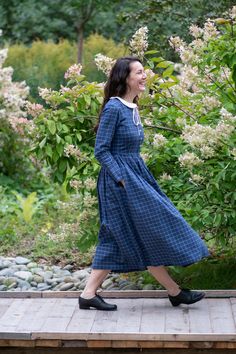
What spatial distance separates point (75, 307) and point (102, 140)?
3.47 ft

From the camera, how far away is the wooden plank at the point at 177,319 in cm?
490

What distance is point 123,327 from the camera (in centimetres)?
497

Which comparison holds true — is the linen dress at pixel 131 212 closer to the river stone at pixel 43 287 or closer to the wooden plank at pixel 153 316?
the wooden plank at pixel 153 316

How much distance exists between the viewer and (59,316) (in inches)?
208

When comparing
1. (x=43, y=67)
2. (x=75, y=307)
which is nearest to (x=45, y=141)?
(x=75, y=307)

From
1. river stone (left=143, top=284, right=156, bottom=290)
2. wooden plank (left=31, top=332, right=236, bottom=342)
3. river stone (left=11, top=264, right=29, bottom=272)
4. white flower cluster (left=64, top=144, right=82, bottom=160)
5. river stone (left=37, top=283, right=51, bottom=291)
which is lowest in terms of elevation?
river stone (left=11, top=264, right=29, bottom=272)

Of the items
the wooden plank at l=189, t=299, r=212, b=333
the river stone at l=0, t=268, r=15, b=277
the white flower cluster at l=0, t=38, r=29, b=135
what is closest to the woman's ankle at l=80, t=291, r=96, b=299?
the wooden plank at l=189, t=299, r=212, b=333

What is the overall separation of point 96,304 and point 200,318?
2.13 ft

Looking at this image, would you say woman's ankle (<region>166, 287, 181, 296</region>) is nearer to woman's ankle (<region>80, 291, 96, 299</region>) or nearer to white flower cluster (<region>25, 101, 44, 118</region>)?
woman's ankle (<region>80, 291, 96, 299</region>)

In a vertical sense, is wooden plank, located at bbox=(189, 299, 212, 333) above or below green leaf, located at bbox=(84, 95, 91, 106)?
below

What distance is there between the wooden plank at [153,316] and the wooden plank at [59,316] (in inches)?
17.2

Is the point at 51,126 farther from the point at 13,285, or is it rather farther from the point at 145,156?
the point at 13,285

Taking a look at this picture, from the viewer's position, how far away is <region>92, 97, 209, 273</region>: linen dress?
207 inches

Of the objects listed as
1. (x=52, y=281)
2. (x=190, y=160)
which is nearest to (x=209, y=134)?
(x=190, y=160)
